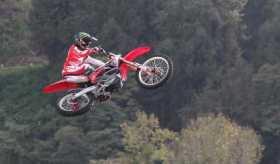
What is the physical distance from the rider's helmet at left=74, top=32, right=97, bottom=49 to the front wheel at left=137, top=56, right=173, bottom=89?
5.98 feet

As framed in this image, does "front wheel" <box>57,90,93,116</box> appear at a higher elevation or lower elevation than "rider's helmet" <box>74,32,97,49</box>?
lower

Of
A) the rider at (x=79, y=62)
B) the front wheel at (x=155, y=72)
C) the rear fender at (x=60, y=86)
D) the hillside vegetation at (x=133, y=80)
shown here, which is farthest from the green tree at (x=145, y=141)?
the rider at (x=79, y=62)

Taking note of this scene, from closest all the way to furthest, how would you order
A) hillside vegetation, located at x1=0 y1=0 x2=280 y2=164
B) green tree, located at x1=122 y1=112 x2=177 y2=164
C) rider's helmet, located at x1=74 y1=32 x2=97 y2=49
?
rider's helmet, located at x1=74 y1=32 x2=97 y2=49, green tree, located at x1=122 y1=112 x2=177 y2=164, hillside vegetation, located at x1=0 y1=0 x2=280 y2=164

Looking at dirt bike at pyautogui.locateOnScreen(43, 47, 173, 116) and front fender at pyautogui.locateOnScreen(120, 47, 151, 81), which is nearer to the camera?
dirt bike at pyautogui.locateOnScreen(43, 47, 173, 116)

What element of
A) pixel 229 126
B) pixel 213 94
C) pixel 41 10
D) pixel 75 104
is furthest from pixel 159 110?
pixel 75 104

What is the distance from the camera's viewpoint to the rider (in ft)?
86.1

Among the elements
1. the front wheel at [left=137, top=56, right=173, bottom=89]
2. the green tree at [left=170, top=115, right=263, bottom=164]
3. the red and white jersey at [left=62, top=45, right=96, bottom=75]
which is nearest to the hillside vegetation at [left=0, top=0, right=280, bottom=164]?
the green tree at [left=170, top=115, right=263, bottom=164]

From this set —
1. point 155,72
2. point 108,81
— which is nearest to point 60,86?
point 108,81

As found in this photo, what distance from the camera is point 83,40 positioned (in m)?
26.2

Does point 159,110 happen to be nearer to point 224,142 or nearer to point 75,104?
point 224,142

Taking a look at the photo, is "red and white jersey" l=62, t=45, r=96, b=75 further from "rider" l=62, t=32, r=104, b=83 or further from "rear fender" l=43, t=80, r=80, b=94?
"rear fender" l=43, t=80, r=80, b=94

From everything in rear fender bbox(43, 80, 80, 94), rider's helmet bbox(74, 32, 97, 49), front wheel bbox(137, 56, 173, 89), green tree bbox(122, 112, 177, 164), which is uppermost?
rider's helmet bbox(74, 32, 97, 49)

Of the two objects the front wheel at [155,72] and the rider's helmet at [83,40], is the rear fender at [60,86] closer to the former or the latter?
the rider's helmet at [83,40]

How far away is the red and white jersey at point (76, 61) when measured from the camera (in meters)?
26.4
